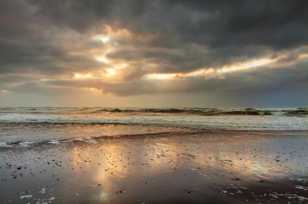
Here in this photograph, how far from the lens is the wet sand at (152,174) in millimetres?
7949

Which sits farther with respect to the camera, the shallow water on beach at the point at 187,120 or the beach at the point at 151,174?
the shallow water on beach at the point at 187,120

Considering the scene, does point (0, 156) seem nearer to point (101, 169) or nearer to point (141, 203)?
point (101, 169)

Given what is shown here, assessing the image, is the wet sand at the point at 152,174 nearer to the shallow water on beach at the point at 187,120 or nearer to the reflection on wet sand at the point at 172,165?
the reflection on wet sand at the point at 172,165

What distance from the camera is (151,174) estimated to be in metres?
10.6

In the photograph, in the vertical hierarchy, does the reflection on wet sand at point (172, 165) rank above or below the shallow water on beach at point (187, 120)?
below

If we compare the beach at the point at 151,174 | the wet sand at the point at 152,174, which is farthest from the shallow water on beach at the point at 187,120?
the wet sand at the point at 152,174

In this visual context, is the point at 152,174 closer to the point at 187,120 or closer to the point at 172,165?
the point at 172,165

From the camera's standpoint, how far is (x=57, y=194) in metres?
8.00

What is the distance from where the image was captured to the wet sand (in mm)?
7949

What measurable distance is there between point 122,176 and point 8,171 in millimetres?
4628

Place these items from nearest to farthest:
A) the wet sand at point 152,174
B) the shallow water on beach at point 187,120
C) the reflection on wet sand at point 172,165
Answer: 1. the wet sand at point 152,174
2. the reflection on wet sand at point 172,165
3. the shallow water on beach at point 187,120

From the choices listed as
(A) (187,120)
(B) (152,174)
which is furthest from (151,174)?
(A) (187,120)

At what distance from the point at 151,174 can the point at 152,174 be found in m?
0.04

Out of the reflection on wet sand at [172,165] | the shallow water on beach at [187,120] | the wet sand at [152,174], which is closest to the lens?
the wet sand at [152,174]
